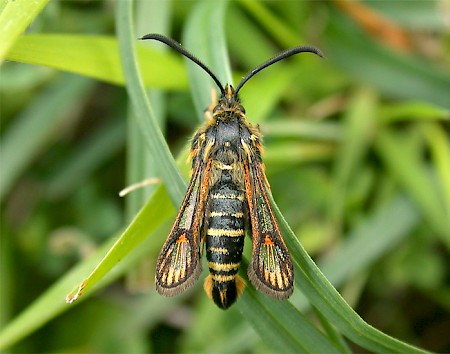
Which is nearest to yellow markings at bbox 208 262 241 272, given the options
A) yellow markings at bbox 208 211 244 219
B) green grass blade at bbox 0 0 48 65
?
yellow markings at bbox 208 211 244 219

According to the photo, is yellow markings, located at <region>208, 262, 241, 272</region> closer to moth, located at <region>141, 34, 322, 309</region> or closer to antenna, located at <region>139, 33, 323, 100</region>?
moth, located at <region>141, 34, 322, 309</region>

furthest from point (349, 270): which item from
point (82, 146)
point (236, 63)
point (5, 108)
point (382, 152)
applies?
point (5, 108)

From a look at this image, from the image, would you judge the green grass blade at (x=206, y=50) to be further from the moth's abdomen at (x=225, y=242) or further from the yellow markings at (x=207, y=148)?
the moth's abdomen at (x=225, y=242)

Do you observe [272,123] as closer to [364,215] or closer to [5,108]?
[364,215]

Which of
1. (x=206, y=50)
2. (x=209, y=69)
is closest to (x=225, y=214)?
(x=209, y=69)

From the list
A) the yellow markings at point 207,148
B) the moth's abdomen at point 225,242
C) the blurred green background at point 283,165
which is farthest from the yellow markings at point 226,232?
the blurred green background at point 283,165

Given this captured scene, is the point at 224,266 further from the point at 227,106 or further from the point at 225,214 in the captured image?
the point at 227,106
